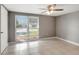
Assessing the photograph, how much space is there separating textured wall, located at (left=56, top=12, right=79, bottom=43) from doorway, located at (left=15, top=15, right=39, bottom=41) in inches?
67.3

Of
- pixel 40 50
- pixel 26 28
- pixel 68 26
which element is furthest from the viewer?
pixel 26 28

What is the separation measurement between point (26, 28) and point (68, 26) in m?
2.71

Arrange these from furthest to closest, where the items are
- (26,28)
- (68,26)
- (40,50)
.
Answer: (26,28), (68,26), (40,50)

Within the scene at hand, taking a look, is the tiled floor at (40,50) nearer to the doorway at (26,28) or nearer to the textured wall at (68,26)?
the textured wall at (68,26)

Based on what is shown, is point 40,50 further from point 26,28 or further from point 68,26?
point 68,26

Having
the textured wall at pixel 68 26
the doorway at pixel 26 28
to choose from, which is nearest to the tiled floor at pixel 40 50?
the textured wall at pixel 68 26

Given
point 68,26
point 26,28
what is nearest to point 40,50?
point 26,28

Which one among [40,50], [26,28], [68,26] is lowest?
[40,50]

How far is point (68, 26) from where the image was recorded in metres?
6.09

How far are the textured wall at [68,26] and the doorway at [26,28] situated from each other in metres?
1.71

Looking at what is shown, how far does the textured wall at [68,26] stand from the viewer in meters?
5.35

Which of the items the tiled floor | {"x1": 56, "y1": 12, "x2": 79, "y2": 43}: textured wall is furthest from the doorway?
{"x1": 56, "y1": 12, "x2": 79, "y2": 43}: textured wall

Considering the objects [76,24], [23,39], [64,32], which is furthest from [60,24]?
[23,39]

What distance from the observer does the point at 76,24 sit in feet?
17.4
